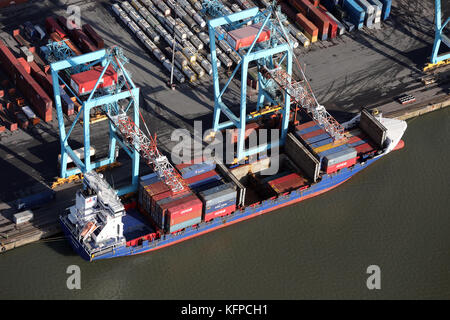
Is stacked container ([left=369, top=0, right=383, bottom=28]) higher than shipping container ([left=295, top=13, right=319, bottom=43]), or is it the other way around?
stacked container ([left=369, top=0, right=383, bottom=28])

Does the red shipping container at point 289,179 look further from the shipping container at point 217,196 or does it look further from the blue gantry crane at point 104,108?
the blue gantry crane at point 104,108

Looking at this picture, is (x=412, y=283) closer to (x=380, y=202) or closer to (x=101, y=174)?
(x=380, y=202)

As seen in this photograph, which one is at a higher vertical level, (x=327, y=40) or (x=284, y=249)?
(x=327, y=40)

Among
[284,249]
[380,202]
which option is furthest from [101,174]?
[380,202]

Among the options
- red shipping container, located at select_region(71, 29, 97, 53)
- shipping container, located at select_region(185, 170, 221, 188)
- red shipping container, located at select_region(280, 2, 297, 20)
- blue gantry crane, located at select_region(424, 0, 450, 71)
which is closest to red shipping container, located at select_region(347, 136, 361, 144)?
shipping container, located at select_region(185, 170, 221, 188)

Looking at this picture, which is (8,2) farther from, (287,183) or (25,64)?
(287,183)

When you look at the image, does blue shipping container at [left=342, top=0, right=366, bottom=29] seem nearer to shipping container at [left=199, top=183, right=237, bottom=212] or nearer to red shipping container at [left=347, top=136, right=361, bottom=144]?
red shipping container at [left=347, top=136, right=361, bottom=144]
